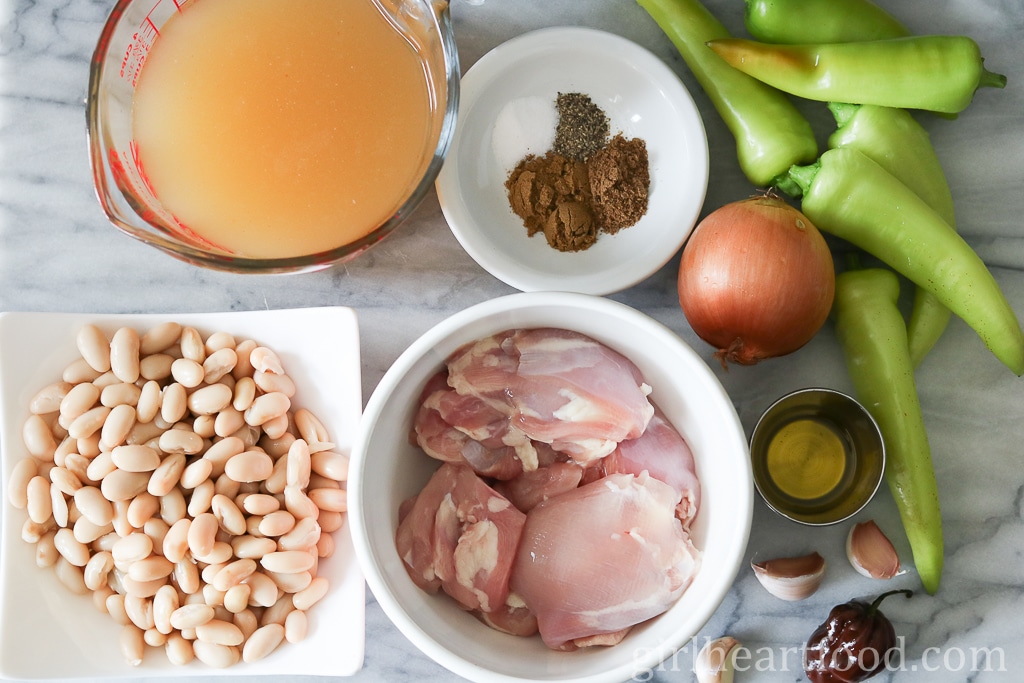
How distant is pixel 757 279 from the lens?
3.51 ft

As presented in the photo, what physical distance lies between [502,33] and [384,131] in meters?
0.35

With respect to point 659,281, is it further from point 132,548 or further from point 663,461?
point 132,548

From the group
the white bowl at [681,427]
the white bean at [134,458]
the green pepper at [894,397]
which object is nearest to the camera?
the white bowl at [681,427]

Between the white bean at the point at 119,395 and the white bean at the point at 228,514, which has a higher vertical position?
the white bean at the point at 119,395

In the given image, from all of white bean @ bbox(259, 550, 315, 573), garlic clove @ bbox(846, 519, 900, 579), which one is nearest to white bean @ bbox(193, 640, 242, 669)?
white bean @ bbox(259, 550, 315, 573)

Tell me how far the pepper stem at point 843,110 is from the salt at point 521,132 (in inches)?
17.1

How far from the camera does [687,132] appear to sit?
1213 millimetres

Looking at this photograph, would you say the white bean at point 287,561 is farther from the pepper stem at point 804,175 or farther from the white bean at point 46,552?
the pepper stem at point 804,175

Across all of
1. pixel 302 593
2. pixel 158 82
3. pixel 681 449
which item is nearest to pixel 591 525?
pixel 681 449

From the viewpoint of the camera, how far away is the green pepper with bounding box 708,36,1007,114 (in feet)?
3.77

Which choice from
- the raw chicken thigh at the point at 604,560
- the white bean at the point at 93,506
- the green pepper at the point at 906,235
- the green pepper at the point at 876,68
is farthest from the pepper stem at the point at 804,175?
the white bean at the point at 93,506

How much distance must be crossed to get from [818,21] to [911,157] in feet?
0.83

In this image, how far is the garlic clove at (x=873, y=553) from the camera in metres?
1.20

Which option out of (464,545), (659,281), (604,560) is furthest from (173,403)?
(659,281)
